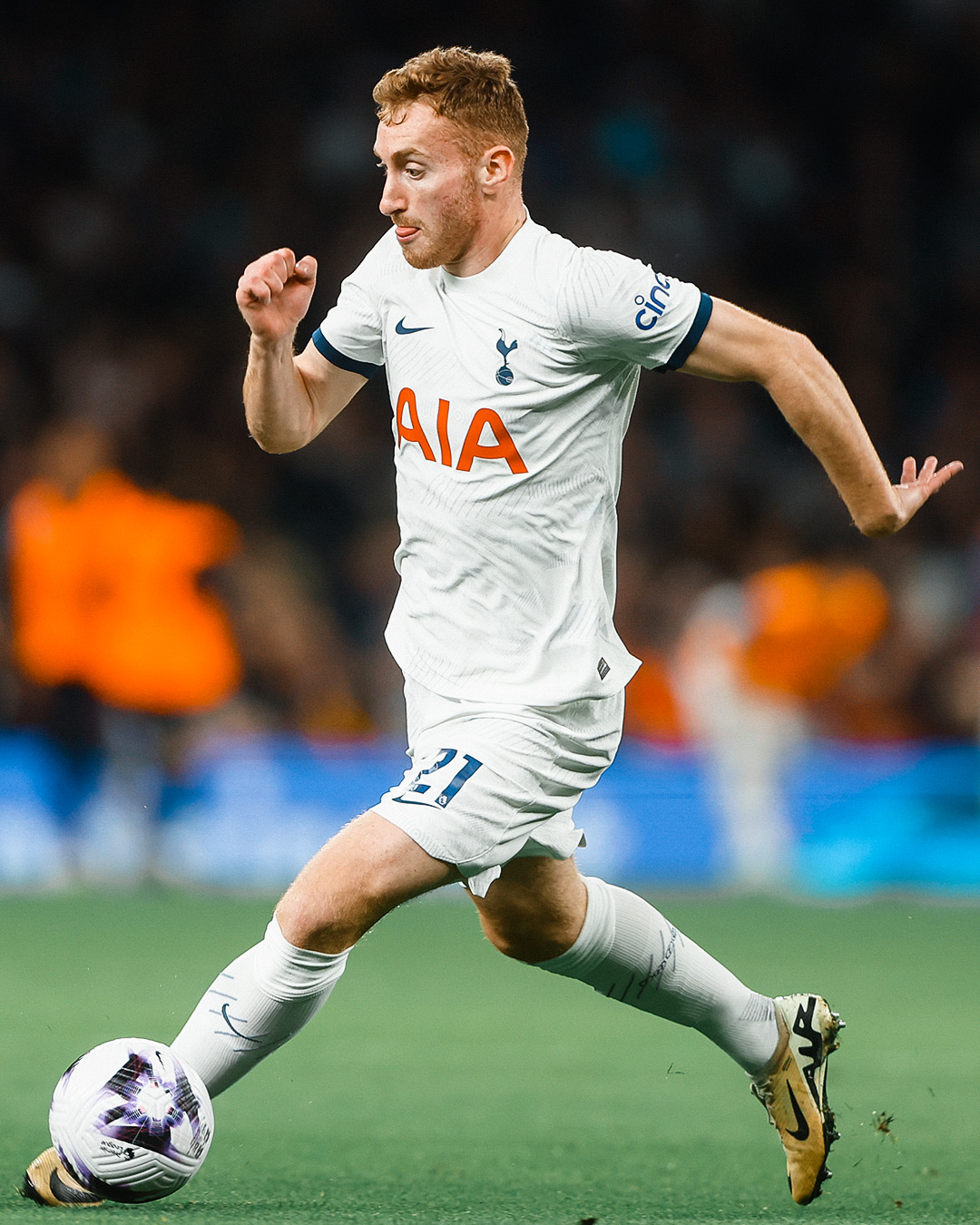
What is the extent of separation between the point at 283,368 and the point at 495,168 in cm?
56

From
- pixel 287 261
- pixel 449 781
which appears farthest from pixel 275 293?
pixel 449 781

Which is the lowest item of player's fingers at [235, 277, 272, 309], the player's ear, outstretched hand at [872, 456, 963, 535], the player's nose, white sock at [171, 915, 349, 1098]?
white sock at [171, 915, 349, 1098]

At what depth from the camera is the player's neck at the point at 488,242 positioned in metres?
3.81

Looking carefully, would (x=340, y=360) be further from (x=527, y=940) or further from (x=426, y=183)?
(x=527, y=940)

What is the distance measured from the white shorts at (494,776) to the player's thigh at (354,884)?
0.03 meters

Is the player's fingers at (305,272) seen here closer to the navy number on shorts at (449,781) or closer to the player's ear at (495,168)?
the player's ear at (495,168)

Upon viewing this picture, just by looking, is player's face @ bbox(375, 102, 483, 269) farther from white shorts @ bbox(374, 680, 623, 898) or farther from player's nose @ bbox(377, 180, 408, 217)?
white shorts @ bbox(374, 680, 623, 898)

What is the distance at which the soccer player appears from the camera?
11.6 feet

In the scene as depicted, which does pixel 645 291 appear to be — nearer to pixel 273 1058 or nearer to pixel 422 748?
pixel 422 748

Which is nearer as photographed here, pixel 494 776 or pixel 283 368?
pixel 494 776

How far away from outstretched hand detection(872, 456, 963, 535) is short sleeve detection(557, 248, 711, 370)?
18.9 inches

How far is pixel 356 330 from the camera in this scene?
401 centimetres

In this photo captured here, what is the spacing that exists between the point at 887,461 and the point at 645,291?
9592 millimetres

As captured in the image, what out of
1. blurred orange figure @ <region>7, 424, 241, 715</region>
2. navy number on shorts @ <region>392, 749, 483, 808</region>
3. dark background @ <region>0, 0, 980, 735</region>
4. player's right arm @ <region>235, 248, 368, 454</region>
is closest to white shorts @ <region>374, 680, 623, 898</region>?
navy number on shorts @ <region>392, 749, 483, 808</region>
